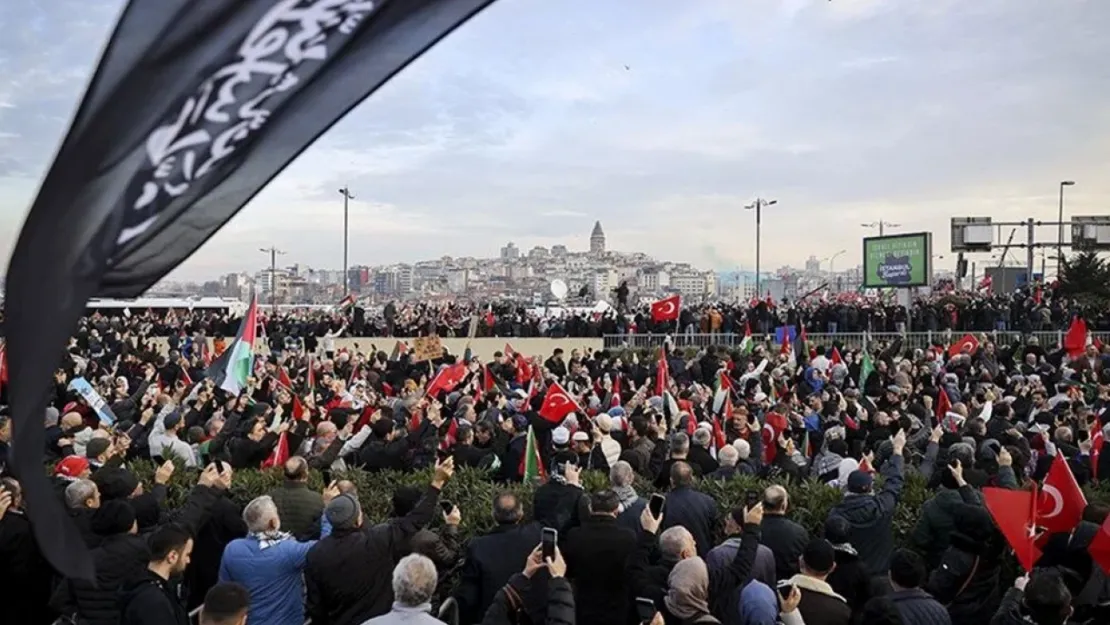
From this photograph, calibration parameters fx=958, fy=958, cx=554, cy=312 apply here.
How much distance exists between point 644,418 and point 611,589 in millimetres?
4863

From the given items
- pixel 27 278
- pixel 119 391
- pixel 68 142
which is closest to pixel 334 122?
pixel 68 142

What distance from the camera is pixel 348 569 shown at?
5.63 meters

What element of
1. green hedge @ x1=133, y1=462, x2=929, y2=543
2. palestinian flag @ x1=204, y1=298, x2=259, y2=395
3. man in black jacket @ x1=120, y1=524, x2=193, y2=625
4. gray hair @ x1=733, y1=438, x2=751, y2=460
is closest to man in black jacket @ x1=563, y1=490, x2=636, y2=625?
green hedge @ x1=133, y1=462, x2=929, y2=543

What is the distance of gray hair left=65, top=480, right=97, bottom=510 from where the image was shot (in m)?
6.44

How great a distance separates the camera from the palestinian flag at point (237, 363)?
14148mm

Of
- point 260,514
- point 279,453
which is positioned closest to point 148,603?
point 260,514

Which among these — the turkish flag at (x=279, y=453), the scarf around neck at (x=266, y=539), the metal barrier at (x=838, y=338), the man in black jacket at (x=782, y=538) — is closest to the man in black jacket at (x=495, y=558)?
the scarf around neck at (x=266, y=539)

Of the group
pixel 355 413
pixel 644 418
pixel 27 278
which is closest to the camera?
pixel 27 278

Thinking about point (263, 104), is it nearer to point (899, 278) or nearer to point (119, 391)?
point (119, 391)

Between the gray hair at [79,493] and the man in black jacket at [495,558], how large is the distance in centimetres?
264

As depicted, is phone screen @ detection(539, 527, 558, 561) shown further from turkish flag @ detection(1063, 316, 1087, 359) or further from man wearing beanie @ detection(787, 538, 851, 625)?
turkish flag @ detection(1063, 316, 1087, 359)

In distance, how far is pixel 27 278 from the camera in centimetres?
262

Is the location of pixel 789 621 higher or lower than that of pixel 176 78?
lower

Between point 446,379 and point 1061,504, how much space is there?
1045cm
